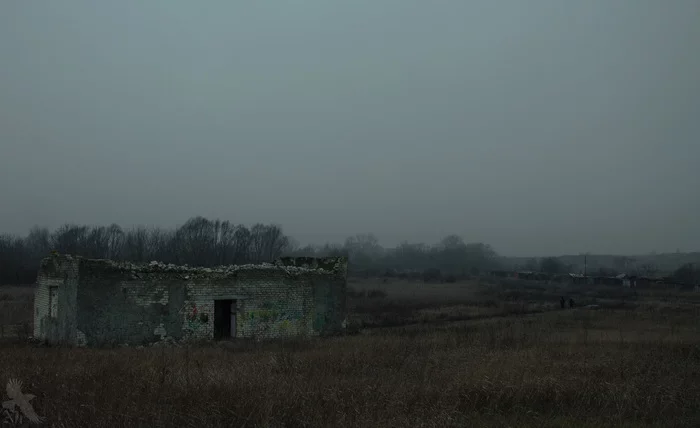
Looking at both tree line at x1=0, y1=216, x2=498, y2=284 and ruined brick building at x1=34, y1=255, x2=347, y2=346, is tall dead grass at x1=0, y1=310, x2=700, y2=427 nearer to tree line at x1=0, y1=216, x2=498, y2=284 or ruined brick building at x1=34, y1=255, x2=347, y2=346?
ruined brick building at x1=34, y1=255, x2=347, y2=346

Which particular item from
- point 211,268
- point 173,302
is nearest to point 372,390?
point 173,302

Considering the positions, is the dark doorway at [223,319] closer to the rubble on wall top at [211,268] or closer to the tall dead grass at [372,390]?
the rubble on wall top at [211,268]

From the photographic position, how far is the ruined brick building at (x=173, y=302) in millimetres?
14859

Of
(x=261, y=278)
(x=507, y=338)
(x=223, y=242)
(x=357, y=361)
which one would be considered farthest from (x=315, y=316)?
(x=223, y=242)

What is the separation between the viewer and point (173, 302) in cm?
1588

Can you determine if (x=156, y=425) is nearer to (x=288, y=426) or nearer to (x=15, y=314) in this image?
(x=288, y=426)

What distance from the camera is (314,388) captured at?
6777mm

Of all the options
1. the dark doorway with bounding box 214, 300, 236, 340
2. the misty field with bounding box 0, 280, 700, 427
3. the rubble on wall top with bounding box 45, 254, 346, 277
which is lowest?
the dark doorway with bounding box 214, 300, 236, 340

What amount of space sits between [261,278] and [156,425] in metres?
12.3

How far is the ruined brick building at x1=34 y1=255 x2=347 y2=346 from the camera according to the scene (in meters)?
14.9

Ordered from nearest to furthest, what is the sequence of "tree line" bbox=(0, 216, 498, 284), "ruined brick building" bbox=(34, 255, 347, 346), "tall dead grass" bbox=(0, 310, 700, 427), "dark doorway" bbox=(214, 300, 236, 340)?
"tall dead grass" bbox=(0, 310, 700, 427) < "ruined brick building" bbox=(34, 255, 347, 346) < "dark doorway" bbox=(214, 300, 236, 340) < "tree line" bbox=(0, 216, 498, 284)

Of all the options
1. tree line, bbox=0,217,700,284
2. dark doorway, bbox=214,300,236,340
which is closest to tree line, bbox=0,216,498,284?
tree line, bbox=0,217,700,284

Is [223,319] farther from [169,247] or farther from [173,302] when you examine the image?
[169,247]

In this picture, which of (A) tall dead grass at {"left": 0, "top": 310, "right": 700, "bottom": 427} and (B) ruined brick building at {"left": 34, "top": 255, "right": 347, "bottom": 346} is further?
(B) ruined brick building at {"left": 34, "top": 255, "right": 347, "bottom": 346}
